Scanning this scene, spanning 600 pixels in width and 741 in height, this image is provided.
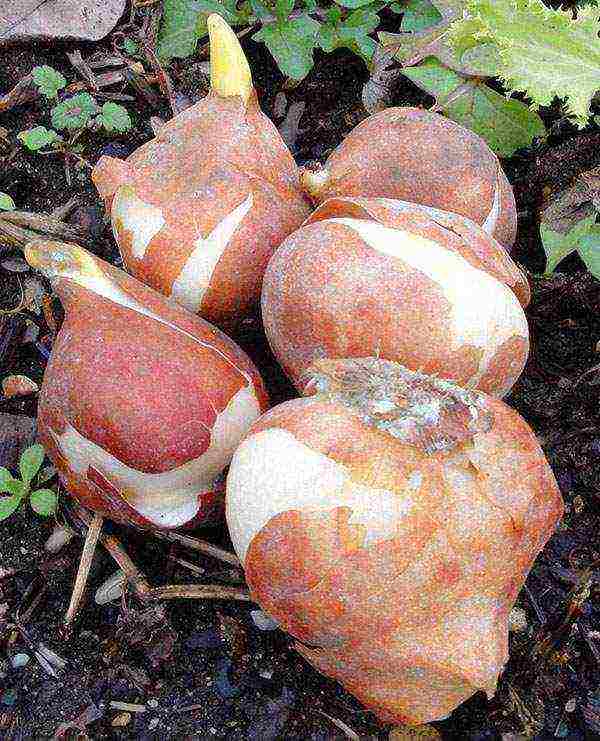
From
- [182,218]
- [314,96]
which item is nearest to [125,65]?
[314,96]

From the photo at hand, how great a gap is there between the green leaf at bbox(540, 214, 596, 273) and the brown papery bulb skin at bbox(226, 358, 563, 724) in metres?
0.59

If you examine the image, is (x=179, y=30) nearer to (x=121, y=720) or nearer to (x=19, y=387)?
(x=19, y=387)

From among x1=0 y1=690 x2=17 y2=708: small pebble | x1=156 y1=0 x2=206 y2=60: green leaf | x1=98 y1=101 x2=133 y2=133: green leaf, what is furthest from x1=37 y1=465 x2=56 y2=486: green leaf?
x1=156 y1=0 x2=206 y2=60: green leaf

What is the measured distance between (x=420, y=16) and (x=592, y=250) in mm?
875

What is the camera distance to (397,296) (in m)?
1.47

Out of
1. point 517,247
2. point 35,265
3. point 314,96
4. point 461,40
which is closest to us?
point 35,265

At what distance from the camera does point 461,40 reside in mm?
1906

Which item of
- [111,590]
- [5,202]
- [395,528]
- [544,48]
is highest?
[544,48]

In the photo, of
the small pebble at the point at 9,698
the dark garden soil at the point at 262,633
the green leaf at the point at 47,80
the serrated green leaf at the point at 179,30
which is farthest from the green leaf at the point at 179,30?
the small pebble at the point at 9,698

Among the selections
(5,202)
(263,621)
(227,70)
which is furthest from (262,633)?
(5,202)

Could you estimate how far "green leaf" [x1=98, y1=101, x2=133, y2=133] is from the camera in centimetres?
238

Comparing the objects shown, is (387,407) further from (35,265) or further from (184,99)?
(184,99)

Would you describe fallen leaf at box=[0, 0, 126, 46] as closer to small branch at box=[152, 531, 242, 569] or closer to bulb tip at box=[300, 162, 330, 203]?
bulb tip at box=[300, 162, 330, 203]

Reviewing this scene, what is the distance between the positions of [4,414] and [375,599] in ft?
3.59
